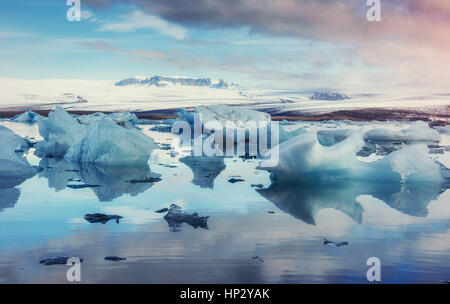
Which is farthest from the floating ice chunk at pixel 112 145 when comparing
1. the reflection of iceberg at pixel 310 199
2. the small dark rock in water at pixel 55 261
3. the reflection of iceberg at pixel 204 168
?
the small dark rock in water at pixel 55 261

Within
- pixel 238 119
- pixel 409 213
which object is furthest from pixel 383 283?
pixel 238 119

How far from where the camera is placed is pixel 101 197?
719 centimetres

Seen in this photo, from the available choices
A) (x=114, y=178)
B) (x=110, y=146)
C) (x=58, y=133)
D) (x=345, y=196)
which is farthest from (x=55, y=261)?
(x=58, y=133)

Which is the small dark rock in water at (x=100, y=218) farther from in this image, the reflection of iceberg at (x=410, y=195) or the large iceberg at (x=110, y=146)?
the large iceberg at (x=110, y=146)

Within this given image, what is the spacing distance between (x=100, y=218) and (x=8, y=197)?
228cm

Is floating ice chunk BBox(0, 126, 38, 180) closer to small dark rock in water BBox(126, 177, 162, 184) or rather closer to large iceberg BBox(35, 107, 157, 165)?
large iceberg BBox(35, 107, 157, 165)

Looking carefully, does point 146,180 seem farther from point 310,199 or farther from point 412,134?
point 412,134

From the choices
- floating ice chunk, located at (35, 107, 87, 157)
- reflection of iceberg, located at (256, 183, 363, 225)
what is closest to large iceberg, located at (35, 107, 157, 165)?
floating ice chunk, located at (35, 107, 87, 157)

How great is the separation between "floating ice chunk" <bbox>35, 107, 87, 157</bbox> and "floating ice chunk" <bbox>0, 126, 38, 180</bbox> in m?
3.20

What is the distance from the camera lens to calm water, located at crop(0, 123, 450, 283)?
3.99 m

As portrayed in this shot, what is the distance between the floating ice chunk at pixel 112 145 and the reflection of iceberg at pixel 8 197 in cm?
283

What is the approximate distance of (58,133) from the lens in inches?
517

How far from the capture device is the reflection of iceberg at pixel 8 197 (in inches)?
262

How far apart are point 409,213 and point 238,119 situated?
11.6 m
